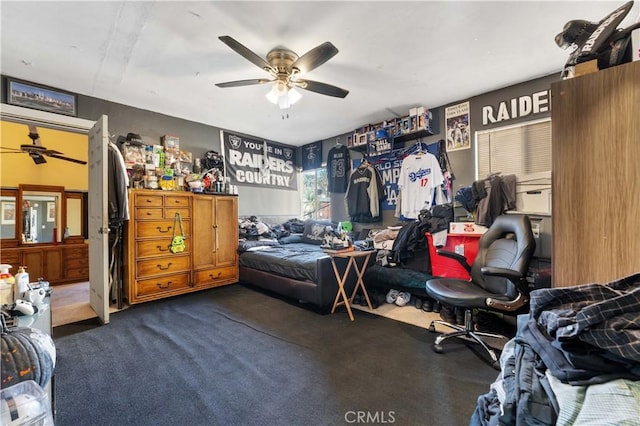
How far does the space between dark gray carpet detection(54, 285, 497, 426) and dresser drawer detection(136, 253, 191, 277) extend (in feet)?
1.84

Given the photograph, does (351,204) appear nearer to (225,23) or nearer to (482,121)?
(482,121)

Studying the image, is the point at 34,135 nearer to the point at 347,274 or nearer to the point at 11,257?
the point at 11,257

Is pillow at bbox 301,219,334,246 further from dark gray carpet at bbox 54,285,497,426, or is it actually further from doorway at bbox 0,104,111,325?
doorway at bbox 0,104,111,325

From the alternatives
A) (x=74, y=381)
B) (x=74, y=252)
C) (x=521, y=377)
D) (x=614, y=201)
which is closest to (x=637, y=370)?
(x=521, y=377)

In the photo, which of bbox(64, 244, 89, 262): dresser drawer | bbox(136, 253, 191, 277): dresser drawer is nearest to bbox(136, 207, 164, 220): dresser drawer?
bbox(136, 253, 191, 277): dresser drawer

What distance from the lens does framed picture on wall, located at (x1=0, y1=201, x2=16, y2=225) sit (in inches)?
162

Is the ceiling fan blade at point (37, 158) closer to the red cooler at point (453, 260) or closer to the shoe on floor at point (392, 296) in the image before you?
the shoe on floor at point (392, 296)

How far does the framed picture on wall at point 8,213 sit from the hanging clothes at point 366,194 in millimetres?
5483

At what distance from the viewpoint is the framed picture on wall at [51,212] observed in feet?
15.0

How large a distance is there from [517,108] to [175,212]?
432cm

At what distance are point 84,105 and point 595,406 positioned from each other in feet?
15.1

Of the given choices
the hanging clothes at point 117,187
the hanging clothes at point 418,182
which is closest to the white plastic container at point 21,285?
the hanging clothes at point 117,187

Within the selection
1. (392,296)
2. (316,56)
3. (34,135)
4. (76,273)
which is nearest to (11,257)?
(76,273)

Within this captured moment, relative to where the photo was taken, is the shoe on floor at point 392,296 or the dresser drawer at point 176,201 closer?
the shoe on floor at point 392,296
